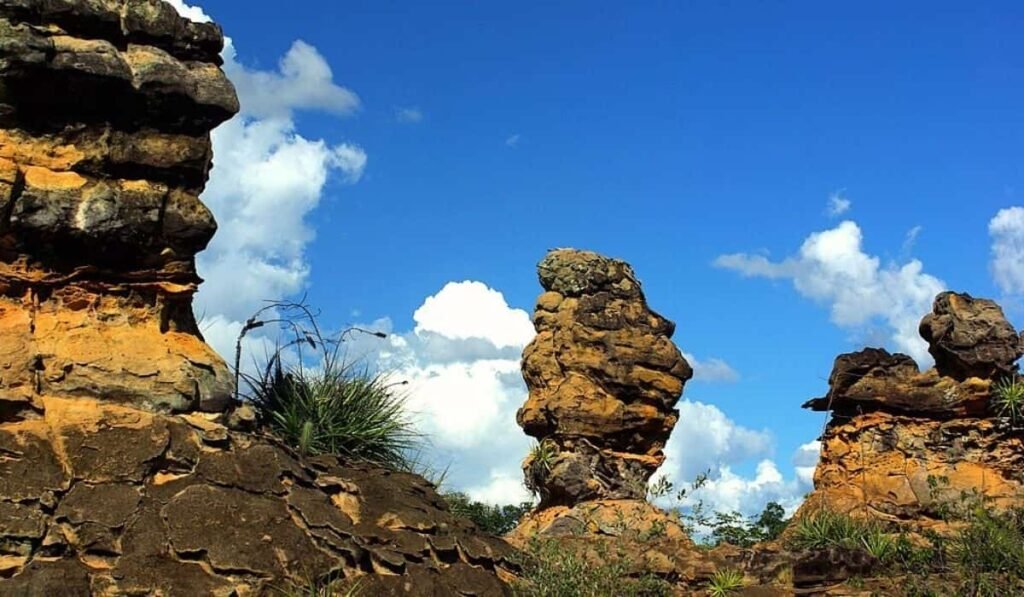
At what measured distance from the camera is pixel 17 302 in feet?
43.7

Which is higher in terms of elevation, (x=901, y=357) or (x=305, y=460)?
(x=901, y=357)

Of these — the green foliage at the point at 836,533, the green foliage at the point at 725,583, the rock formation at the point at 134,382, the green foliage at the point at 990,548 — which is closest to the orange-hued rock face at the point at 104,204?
the rock formation at the point at 134,382

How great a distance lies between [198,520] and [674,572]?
25.1 ft

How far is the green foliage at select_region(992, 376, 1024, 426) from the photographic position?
20922 mm

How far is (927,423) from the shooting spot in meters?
21.8

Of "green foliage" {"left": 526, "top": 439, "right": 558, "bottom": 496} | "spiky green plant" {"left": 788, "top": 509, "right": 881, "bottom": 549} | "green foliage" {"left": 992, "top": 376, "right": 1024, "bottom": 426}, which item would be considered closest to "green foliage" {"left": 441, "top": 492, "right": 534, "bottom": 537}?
"green foliage" {"left": 526, "top": 439, "right": 558, "bottom": 496}

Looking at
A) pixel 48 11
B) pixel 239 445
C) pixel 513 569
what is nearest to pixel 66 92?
pixel 48 11

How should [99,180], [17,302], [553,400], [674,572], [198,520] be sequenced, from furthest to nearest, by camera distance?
[553,400]
[674,572]
[99,180]
[17,302]
[198,520]

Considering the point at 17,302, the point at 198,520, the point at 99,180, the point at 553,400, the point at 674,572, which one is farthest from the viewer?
the point at 553,400

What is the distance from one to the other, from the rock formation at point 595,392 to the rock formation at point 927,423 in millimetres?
3179

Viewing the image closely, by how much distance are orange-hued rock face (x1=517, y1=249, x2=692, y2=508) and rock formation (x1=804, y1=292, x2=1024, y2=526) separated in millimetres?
3187

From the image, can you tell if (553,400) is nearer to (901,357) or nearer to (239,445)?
(901,357)

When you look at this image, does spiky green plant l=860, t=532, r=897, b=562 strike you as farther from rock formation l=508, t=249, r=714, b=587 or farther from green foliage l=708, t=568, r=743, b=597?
rock formation l=508, t=249, r=714, b=587

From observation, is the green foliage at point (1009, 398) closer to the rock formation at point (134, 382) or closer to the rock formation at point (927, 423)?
the rock formation at point (927, 423)
